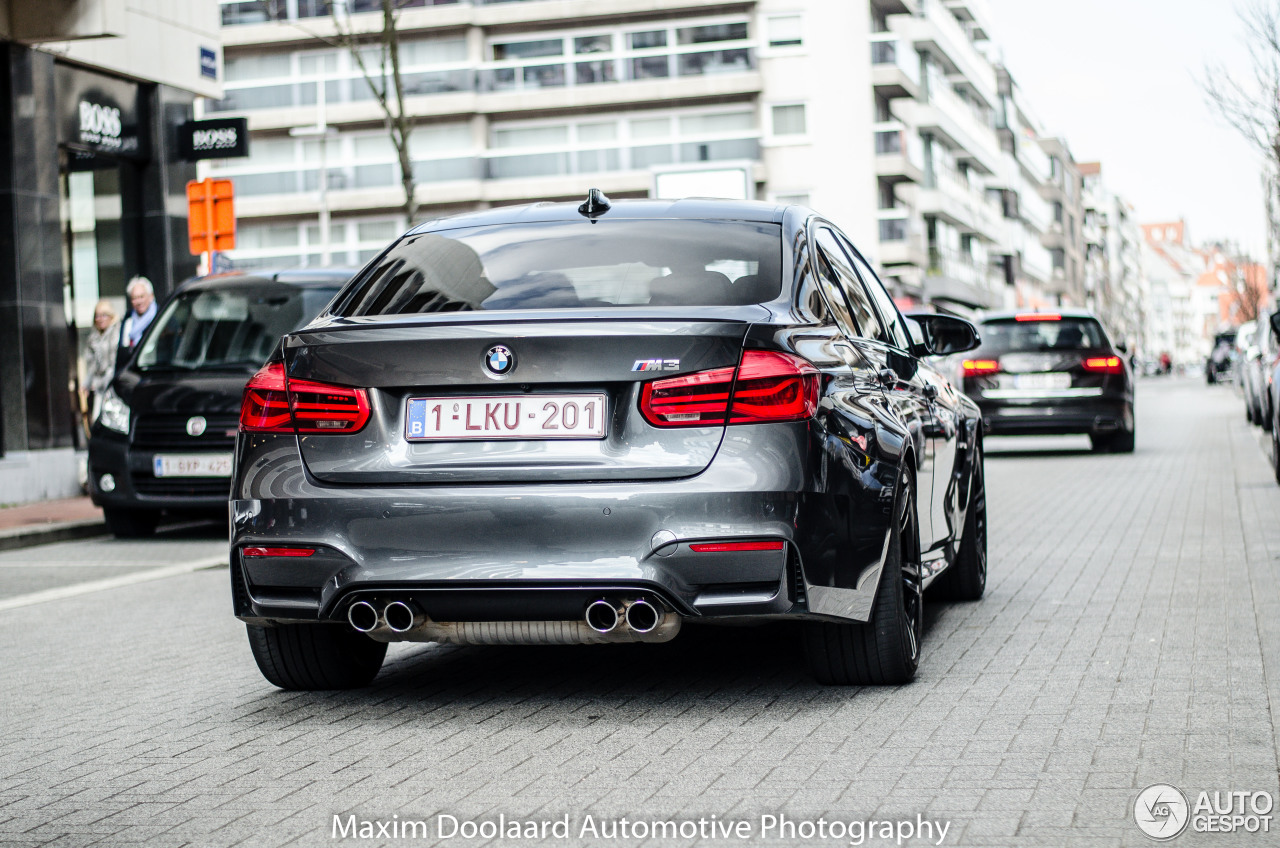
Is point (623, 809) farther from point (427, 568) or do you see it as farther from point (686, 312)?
point (686, 312)

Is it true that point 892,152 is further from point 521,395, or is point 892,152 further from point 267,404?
point 521,395

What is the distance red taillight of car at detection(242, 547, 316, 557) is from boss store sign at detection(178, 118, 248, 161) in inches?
548

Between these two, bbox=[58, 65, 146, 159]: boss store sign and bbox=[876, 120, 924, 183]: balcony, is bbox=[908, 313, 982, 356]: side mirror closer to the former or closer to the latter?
bbox=[58, 65, 146, 159]: boss store sign

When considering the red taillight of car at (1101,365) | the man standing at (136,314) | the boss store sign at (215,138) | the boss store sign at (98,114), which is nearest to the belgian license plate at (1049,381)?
the red taillight of car at (1101,365)

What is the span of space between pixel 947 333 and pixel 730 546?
9.79ft

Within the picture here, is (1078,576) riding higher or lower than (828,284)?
lower

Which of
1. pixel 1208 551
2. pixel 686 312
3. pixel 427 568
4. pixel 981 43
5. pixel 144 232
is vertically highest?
pixel 981 43

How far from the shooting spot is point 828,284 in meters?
6.05

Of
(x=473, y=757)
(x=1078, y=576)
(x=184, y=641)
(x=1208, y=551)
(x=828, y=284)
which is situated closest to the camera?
(x=473, y=757)

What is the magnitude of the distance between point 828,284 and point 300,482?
1.90 m

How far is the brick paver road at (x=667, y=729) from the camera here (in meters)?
4.31

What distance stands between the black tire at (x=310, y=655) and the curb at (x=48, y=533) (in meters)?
7.54

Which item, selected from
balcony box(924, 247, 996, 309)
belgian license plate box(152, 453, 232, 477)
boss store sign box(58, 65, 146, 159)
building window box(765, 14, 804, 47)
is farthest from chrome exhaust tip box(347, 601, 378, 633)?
balcony box(924, 247, 996, 309)

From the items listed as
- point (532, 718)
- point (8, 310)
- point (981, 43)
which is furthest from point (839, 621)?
point (981, 43)
